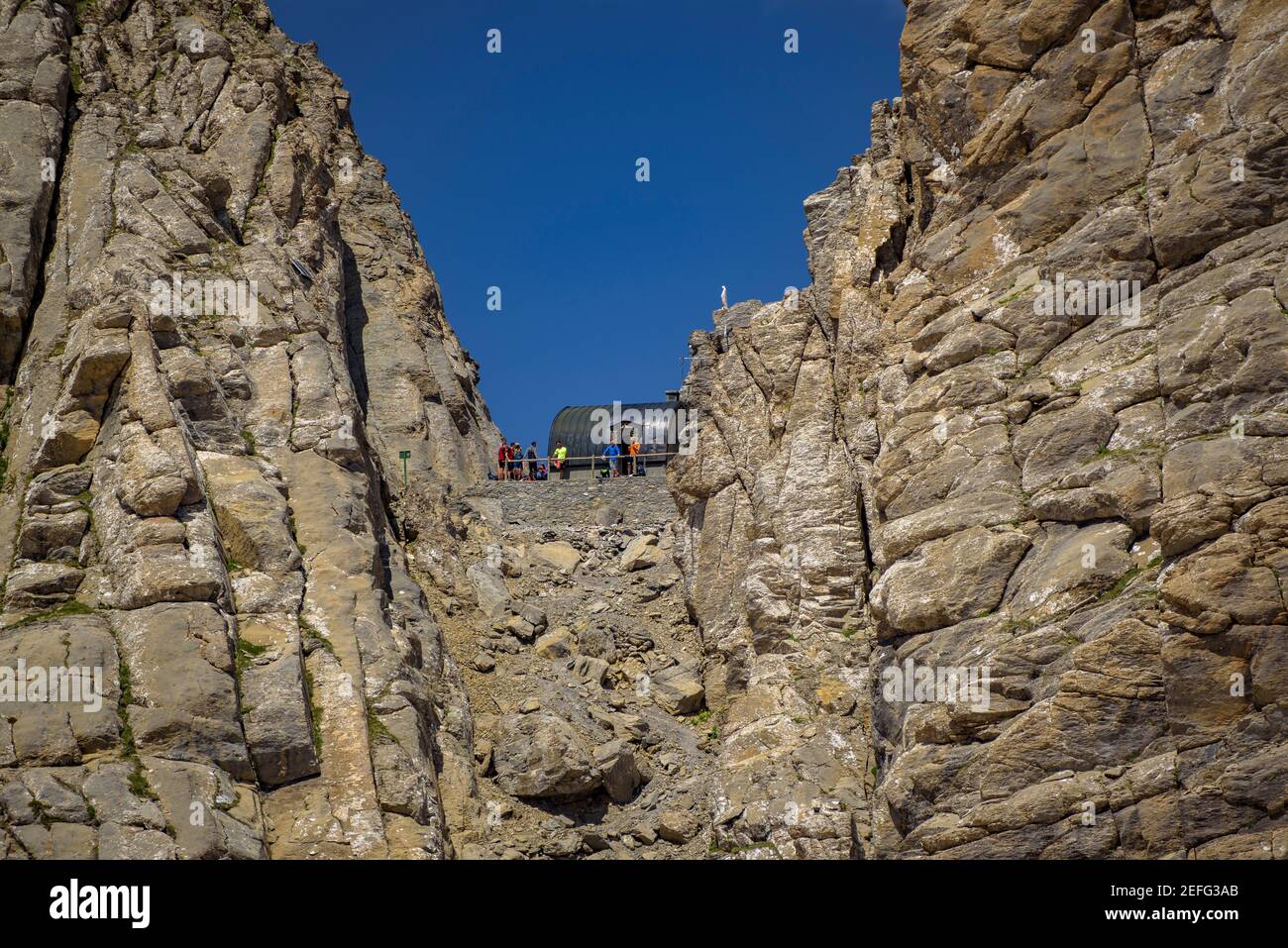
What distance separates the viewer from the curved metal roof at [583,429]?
58.8 metres

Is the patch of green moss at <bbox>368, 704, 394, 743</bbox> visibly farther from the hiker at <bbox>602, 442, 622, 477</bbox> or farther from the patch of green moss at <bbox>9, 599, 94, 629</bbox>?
the hiker at <bbox>602, 442, 622, 477</bbox>

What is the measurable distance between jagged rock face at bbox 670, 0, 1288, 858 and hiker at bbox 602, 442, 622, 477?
1023 cm

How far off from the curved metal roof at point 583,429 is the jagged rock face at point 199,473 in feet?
26.5

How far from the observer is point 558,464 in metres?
56.5

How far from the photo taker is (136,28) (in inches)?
1890

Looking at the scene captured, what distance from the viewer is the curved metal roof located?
193 feet

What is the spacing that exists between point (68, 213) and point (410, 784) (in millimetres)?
18912

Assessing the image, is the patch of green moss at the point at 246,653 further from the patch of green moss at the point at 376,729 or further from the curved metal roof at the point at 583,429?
the curved metal roof at the point at 583,429

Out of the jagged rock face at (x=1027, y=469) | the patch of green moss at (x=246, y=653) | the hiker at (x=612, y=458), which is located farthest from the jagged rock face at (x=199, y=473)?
the jagged rock face at (x=1027, y=469)

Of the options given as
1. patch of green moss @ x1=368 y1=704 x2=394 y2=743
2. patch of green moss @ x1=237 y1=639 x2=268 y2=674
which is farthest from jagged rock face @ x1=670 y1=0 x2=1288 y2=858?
patch of green moss @ x1=237 y1=639 x2=268 y2=674

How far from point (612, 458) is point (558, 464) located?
272 centimetres

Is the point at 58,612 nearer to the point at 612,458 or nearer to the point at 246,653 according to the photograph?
the point at 246,653

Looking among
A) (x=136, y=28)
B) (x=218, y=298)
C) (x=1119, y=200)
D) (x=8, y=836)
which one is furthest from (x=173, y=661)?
(x=136, y=28)

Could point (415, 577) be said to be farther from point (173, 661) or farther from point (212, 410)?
point (173, 661)
